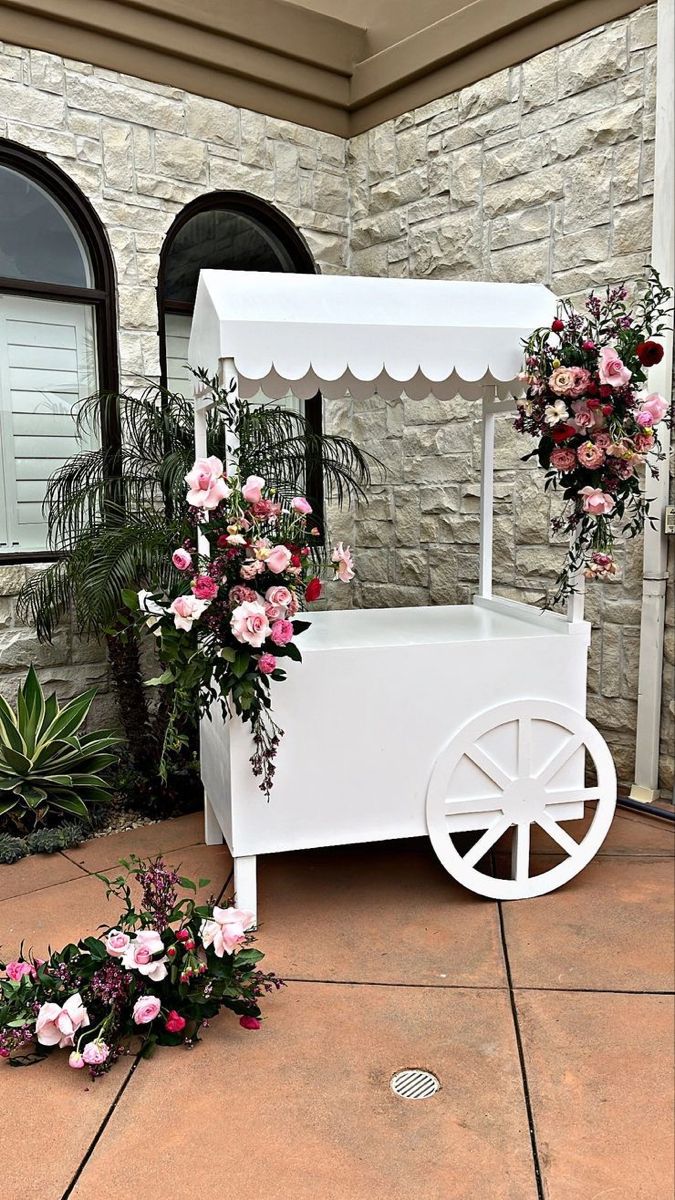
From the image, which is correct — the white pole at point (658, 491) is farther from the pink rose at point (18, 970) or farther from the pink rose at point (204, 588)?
the pink rose at point (18, 970)

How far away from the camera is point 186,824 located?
3645 mm

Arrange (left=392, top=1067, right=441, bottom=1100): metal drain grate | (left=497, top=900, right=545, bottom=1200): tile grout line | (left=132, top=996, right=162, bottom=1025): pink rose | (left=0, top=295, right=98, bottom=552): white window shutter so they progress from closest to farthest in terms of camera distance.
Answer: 1. (left=497, top=900, right=545, bottom=1200): tile grout line
2. (left=392, top=1067, right=441, bottom=1100): metal drain grate
3. (left=132, top=996, right=162, bottom=1025): pink rose
4. (left=0, top=295, right=98, bottom=552): white window shutter

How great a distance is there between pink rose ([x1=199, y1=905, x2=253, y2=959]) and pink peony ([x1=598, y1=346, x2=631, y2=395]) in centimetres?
172

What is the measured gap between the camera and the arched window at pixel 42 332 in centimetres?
385

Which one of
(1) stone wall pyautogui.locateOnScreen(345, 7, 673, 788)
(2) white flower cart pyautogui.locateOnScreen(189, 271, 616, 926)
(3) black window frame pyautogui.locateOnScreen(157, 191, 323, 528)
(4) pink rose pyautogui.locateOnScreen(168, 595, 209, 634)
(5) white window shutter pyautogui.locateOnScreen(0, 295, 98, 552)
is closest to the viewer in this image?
Answer: (4) pink rose pyautogui.locateOnScreen(168, 595, 209, 634)

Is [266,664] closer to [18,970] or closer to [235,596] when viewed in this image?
[235,596]

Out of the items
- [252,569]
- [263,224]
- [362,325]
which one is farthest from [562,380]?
[263,224]

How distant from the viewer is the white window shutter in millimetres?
3900

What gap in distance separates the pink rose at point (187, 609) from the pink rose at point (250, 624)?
91mm

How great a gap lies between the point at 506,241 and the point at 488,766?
2424mm

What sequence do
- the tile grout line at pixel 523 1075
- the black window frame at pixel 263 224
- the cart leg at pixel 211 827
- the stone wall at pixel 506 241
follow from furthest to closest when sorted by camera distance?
the black window frame at pixel 263 224
the stone wall at pixel 506 241
the cart leg at pixel 211 827
the tile grout line at pixel 523 1075

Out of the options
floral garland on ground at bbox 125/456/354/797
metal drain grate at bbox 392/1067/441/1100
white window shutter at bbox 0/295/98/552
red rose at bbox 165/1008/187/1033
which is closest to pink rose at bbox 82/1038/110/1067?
red rose at bbox 165/1008/187/1033

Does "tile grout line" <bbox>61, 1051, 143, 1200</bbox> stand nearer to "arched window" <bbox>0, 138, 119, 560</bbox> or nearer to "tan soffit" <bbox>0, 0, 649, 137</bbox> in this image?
"arched window" <bbox>0, 138, 119, 560</bbox>

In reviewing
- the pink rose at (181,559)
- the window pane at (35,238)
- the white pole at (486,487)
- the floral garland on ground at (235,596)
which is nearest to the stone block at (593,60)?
the white pole at (486,487)
